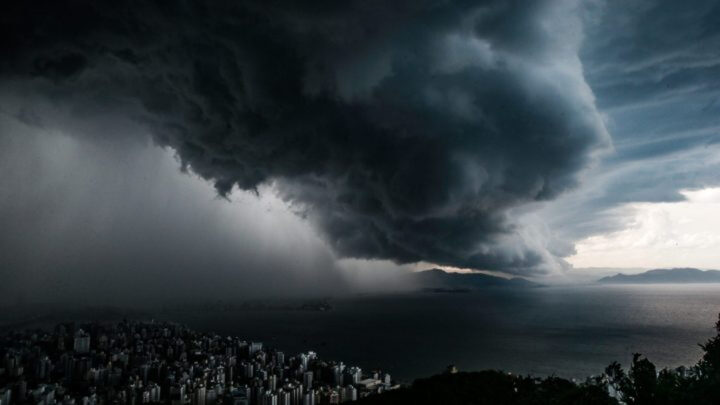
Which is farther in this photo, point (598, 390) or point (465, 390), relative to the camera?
point (465, 390)

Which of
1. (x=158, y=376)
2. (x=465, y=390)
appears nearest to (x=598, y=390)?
(x=465, y=390)

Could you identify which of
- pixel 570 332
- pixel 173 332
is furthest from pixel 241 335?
pixel 570 332

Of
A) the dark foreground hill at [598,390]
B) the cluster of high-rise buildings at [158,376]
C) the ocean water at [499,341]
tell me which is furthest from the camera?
the ocean water at [499,341]

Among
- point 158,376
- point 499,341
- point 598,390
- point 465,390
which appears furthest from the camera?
point 499,341

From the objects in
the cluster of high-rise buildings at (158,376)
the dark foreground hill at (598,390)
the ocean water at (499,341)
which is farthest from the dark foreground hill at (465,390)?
the ocean water at (499,341)

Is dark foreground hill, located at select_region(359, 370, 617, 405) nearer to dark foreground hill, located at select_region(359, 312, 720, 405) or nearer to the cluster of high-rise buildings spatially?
dark foreground hill, located at select_region(359, 312, 720, 405)

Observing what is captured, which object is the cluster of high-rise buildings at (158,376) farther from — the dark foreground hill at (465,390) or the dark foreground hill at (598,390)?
the dark foreground hill at (598,390)

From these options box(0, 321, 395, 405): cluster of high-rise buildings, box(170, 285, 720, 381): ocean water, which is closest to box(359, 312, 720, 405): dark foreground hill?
box(0, 321, 395, 405): cluster of high-rise buildings

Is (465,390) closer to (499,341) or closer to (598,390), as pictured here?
(598,390)
